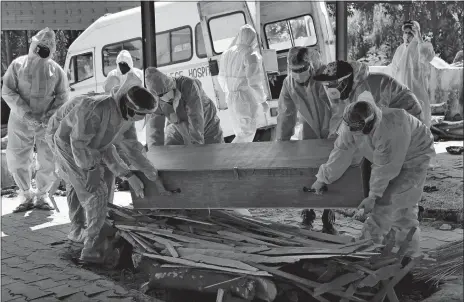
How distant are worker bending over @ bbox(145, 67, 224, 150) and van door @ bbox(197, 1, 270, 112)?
346cm

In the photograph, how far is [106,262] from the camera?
4.75 m

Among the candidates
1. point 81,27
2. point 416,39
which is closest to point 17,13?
point 81,27

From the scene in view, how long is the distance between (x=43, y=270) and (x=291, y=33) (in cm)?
639

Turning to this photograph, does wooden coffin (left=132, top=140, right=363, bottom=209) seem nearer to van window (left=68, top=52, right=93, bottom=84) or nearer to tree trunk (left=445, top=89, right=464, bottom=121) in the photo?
van window (left=68, top=52, right=93, bottom=84)

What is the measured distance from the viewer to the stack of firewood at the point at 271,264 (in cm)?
327

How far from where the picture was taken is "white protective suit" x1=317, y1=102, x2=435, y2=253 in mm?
3508

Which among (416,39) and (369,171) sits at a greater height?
(416,39)

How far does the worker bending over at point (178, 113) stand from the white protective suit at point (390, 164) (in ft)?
6.17

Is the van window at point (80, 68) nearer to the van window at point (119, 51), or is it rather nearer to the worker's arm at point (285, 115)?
the van window at point (119, 51)

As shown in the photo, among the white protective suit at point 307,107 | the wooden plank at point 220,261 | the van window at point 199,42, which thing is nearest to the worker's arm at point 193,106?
the white protective suit at point 307,107

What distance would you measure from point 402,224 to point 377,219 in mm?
184

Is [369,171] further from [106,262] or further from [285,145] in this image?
[106,262]

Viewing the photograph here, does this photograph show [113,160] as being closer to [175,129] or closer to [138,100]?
[138,100]

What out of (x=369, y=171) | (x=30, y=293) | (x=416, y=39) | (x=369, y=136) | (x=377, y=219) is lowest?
(x=30, y=293)
